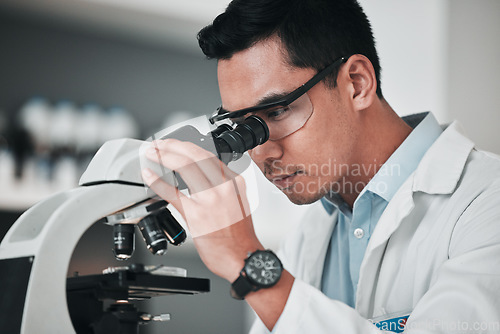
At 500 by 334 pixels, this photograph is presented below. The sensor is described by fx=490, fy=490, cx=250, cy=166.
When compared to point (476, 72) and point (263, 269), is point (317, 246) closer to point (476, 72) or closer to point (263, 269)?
point (263, 269)

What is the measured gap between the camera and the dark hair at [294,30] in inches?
52.9

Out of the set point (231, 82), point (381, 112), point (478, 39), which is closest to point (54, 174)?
point (231, 82)

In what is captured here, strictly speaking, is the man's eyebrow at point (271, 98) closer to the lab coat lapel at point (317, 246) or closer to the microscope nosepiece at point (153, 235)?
the microscope nosepiece at point (153, 235)

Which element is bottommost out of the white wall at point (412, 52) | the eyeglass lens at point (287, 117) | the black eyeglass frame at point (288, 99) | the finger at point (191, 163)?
the finger at point (191, 163)

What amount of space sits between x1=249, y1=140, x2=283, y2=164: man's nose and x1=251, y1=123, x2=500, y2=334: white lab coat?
0.33m

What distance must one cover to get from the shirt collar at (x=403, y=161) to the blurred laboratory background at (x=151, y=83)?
1.06m

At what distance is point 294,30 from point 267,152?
35cm

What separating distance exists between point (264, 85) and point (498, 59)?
171 centimetres

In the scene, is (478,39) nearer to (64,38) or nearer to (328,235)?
(328,235)

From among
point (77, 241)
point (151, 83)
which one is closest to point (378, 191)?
point (77, 241)

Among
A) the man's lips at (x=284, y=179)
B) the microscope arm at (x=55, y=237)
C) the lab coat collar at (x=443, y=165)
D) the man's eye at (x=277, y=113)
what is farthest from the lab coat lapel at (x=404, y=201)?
the microscope arm at (x=55, y=237)

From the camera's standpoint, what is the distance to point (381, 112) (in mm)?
1531

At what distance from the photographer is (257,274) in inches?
36.3

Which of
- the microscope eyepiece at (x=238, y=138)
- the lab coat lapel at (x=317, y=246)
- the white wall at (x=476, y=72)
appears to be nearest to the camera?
the microscope eyepiece at (x=238, y=138)
